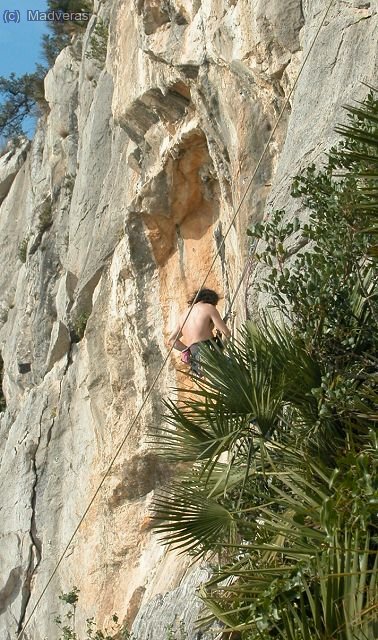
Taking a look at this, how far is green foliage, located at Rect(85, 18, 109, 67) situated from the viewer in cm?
1731

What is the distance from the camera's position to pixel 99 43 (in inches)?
690

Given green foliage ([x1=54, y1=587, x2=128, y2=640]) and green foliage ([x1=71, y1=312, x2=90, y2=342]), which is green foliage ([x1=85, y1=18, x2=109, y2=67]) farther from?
green foliage ([x1=54, y1=587, x2=128, y2=640])

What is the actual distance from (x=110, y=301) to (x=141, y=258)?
2.41 feet

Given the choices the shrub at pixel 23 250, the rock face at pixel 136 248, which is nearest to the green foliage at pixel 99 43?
the rock face at pixel 136 248

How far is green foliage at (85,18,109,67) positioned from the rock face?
138mm

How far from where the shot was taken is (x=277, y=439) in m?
6.84

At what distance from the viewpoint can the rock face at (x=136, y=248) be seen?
9.73m

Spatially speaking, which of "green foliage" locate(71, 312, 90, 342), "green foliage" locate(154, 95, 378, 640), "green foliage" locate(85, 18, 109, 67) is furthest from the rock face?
"green foliage" locate(154, 95, 378, 640)

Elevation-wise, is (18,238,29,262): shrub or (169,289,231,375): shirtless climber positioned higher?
(18,238,29,262): shrub

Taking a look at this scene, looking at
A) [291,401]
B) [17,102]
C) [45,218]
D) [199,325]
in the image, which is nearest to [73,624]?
[199,325]

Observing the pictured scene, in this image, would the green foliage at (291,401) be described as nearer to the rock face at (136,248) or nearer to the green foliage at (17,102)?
the rock face at (136,248)

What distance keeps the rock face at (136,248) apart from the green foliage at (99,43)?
0.45 feet

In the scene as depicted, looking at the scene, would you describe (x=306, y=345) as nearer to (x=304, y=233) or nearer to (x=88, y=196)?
(x=304, y=233)

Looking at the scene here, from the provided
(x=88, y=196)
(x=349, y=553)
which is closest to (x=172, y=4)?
(x=88, y=196)
